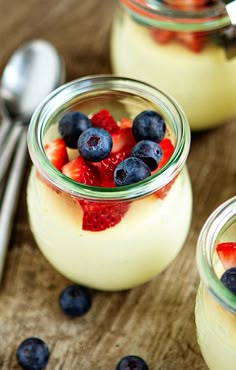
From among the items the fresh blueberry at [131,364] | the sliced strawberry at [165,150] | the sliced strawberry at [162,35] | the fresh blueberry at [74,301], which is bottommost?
the fresh blueberry at [74,301]

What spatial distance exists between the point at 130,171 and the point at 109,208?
0.07 m

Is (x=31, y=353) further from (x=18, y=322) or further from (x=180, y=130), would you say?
(x=180, y=130)

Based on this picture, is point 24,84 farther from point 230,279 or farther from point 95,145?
point 230,279

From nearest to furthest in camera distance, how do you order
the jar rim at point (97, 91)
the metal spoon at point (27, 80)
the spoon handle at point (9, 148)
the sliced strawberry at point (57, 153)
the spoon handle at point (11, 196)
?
the jar rim at point (97, 91)
the sliced strawberry at point (57, 153)
the spoon handle at point (11, 196)
the spoon handle at point (9, 148)
the metal spoon at point (27, 80)

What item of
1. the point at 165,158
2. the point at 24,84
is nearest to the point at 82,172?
the point at 165,158

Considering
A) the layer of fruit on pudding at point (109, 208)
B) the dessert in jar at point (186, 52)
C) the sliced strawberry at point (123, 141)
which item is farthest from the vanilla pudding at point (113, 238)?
the dessert in jar at point (186, 52)

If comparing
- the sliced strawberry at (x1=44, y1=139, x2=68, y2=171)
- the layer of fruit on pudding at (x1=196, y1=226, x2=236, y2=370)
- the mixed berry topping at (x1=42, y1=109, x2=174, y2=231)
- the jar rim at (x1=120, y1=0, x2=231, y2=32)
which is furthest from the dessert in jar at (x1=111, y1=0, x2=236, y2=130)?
the layer of fruit on pudding at (x1=196, y1=226, x2=236, y2=370)

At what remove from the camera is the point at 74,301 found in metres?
1.36

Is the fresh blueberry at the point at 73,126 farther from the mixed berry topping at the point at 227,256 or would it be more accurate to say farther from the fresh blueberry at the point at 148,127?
the mixed berry topping at the point at 227,256

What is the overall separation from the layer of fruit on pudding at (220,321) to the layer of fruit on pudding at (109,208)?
15 centimetres

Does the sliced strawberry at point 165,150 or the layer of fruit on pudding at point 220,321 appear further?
the sliced strawberry at point 165,150

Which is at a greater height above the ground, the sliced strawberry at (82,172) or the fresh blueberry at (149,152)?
the fresh blueberry at (149,152)

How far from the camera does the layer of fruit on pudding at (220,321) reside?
109 centimetres

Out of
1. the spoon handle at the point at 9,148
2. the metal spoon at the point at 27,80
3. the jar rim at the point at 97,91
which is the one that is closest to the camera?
the jar rim at the point at 97,91
